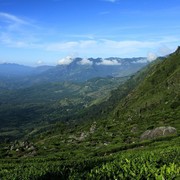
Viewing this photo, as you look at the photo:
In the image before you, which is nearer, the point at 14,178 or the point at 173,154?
the point at 14,178

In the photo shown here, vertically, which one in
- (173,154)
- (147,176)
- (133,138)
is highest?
(147,176)

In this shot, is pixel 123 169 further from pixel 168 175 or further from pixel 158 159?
pixel 158 159

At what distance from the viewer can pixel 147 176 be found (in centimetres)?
4169

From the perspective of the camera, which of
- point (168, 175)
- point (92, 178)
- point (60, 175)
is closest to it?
point (168, 175)

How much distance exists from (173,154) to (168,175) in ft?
86.6

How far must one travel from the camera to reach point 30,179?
49.1 meters

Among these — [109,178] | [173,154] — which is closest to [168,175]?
[109,178]

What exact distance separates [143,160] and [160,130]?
10714 centimetres

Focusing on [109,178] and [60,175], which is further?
[60,175]

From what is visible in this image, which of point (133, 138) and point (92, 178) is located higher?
point (92, 178)

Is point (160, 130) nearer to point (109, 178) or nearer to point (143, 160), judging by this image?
point (143, 160)

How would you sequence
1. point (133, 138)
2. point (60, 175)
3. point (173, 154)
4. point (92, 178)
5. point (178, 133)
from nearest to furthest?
point (92, 178), point (60, 175), point (173, 154), point (178, 133), point (133, 138)

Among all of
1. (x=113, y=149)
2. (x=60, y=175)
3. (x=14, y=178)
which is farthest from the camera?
(x=113, y=149)

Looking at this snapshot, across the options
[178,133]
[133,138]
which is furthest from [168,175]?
[133,138]
